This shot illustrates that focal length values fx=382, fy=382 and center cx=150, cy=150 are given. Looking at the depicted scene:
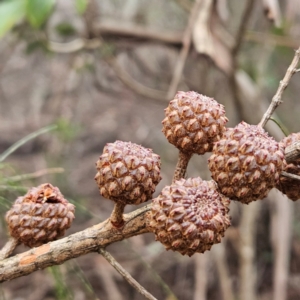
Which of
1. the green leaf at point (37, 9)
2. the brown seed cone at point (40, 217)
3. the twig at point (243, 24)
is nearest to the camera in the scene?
the brown seed cone at point (40, 217)

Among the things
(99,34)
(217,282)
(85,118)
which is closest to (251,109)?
(99,34)

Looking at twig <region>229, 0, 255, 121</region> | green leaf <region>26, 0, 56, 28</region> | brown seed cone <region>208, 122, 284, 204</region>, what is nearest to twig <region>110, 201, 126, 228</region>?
brown seed cone <region>208, 122, 284, 204</region>

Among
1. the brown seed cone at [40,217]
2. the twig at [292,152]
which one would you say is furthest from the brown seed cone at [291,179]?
the brown seed cone at [40,217]

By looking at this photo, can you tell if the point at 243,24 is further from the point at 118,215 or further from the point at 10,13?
the point at 118,215

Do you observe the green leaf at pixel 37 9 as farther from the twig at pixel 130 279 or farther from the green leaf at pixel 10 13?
the twig at pixel 130 279

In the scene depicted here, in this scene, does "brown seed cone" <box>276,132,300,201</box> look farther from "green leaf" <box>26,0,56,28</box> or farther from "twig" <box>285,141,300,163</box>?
"green leaf" <box>26,0,56,28</box>

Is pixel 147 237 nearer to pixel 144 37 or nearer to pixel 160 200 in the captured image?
pixel 144 37
